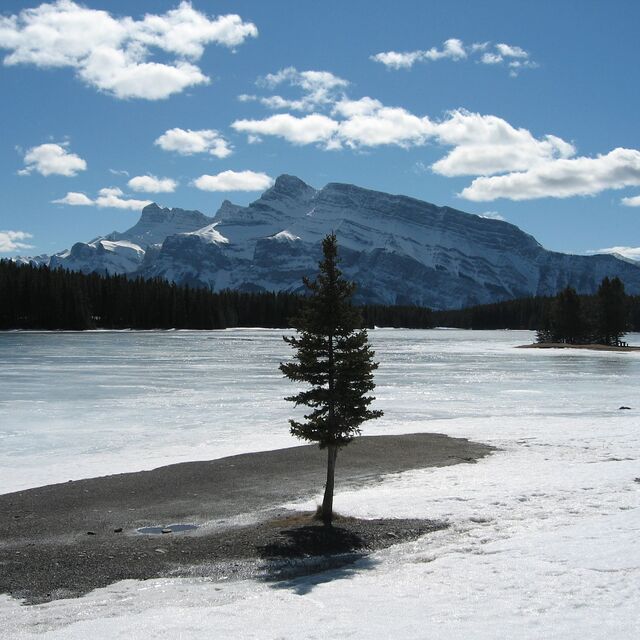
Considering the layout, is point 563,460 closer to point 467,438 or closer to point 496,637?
point 467,438

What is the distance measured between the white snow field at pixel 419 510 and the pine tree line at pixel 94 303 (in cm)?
8352

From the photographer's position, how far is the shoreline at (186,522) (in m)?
12.6

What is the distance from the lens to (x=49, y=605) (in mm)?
10891

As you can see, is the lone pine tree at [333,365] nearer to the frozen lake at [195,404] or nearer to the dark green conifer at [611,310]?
the frozen lake at [195,404]

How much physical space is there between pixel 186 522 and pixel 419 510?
5469 mm

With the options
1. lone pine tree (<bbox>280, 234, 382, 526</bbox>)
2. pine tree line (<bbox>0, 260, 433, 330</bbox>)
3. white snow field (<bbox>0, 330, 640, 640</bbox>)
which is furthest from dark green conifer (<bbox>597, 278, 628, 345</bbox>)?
lone pine tree (<bbox>280, 234, 382, 526</bbox>)

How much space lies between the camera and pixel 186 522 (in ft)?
51.7

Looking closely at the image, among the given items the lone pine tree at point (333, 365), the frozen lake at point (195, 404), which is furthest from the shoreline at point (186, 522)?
the frozen lake at point (195, 404)

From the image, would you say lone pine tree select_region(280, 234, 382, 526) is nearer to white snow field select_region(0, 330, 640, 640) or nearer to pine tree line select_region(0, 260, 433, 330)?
white snow field select_region(0, 330, 640, 640)

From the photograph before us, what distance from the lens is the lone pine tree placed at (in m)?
16.0

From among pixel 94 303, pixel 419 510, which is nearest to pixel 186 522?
pixel 419 510

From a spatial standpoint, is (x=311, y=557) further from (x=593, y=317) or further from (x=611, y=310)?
(x=593, y=317)

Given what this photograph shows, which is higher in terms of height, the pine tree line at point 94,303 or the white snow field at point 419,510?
the pine tree line at point 94,303

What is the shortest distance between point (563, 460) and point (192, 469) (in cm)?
1147
